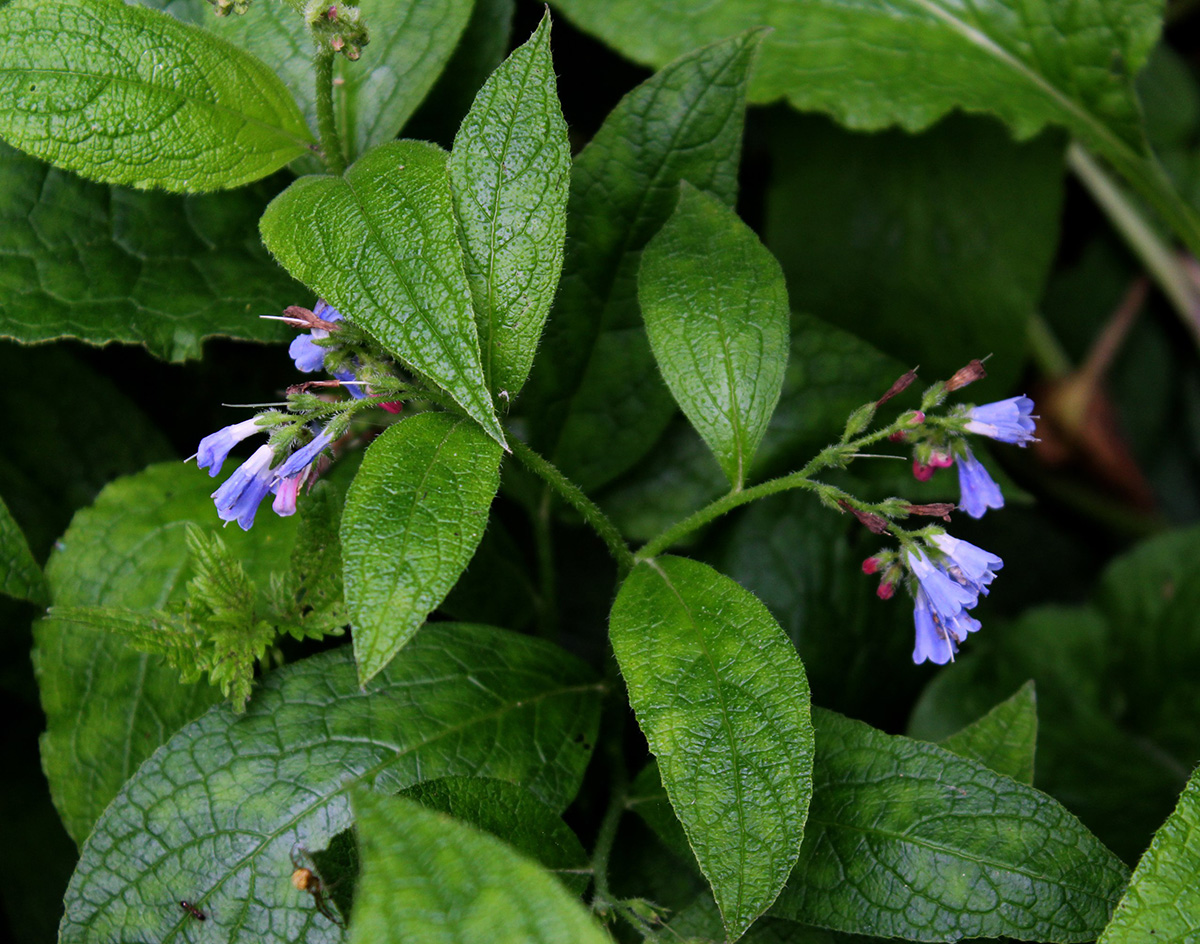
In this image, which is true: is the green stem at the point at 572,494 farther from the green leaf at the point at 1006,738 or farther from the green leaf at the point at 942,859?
the green leaf at the point at 1006,738

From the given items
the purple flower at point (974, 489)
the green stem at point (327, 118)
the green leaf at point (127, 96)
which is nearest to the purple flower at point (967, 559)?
the purple flower at point (974, 489)

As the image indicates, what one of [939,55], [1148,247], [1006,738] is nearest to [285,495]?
[1006,738]

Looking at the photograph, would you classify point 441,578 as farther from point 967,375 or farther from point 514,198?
point 967,375

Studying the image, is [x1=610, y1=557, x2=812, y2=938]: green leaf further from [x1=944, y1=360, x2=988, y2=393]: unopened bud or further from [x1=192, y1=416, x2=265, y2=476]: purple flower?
[x1=192, y1=416, x2=265, y2=476]: purple flower

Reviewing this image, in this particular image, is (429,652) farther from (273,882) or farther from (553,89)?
(553,89)

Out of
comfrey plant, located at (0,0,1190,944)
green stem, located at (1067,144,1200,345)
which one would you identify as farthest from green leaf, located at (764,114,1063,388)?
comfrey plant, located at (0,0,1190,944)

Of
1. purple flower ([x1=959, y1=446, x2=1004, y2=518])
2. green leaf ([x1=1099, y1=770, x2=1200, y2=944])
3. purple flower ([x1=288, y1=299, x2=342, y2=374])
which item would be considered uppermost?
purple flower ([x1=288, y1=299, x2=342, y2=374])
